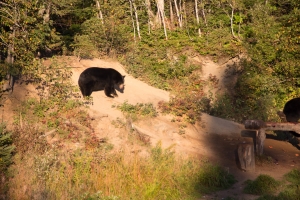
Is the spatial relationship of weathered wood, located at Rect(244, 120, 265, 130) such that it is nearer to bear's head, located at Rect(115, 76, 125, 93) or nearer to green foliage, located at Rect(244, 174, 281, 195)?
green foliage, located at Rect(244, 174, 281, 195)

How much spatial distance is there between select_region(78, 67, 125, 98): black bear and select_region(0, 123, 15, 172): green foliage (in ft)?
14.7

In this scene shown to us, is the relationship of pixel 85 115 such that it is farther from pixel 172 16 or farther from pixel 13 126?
pixel 172 16

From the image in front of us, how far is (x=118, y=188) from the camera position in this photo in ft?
25.3

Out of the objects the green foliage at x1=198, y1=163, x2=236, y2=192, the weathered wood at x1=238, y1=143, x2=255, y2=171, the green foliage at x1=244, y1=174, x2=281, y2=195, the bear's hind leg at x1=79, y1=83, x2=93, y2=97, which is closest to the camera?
the green foliage at x1=244, y1=174, x2=281, y2=195

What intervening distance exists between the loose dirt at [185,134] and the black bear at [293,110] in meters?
1.01

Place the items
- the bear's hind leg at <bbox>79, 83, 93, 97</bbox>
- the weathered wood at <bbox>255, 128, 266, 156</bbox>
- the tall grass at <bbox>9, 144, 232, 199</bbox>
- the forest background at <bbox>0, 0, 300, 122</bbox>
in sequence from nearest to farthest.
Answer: the tall grass at <bbox>9, 144, 232, 199</bbox>
the weathered wood at <bbox>255, 128, 266, 156</bbox>
the bear's hind leg at <bbox>79, 83, 93, 97</bbox>
the forest background at <bbox>0, 0, 300, 122</bbox>

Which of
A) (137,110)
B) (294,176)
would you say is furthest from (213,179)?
(137,110)

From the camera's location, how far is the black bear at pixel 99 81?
13.2 metres

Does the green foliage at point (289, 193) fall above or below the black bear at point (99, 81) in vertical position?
below

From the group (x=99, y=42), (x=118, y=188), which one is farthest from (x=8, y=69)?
(x=99, y=42)

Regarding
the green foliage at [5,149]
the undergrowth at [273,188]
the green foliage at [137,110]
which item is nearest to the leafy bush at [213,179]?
the undergrowth at [273,188]

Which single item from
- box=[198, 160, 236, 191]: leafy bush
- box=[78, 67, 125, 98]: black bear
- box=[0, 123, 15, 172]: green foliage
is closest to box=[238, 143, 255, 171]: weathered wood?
box=[198, 160, 236, 191]: leafy bush

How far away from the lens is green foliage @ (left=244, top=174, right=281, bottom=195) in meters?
8.69

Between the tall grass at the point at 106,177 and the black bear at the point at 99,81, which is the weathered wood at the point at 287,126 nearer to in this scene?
the tall grass at the point at 106,177
